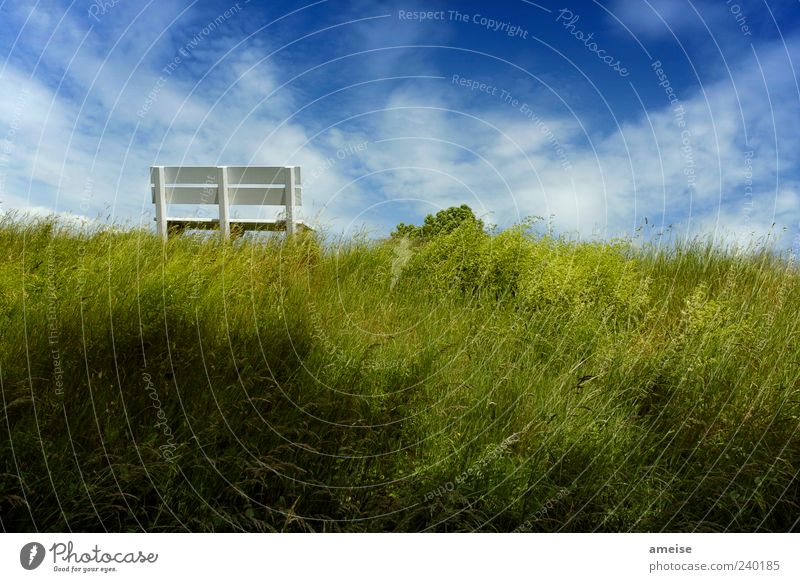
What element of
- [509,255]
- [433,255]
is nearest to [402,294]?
[433,255]

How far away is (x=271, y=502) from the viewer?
99.3 inches

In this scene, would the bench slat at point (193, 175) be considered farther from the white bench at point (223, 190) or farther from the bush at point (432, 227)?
the bush at point (432, 227)

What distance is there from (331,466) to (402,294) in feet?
8.63

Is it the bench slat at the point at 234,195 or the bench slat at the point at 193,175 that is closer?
the bench slat at the point at 234,195

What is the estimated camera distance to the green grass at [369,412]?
8.05 feet

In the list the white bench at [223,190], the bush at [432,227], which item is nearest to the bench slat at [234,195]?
the white bench at [223,190]

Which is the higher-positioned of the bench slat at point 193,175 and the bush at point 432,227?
the bench slat at point 193,175
